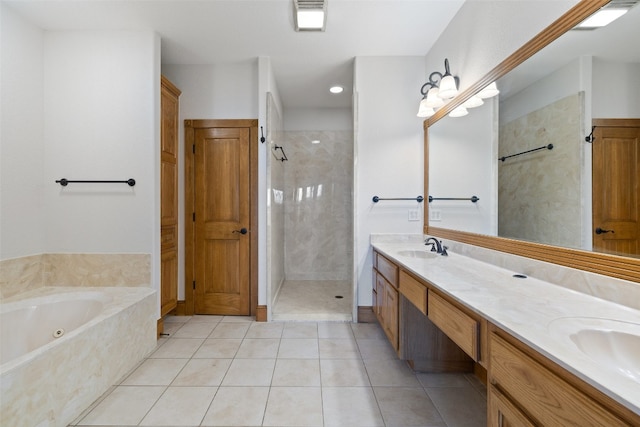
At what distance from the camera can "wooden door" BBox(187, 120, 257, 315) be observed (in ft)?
9.36

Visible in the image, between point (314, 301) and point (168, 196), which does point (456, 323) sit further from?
point (168, 196)

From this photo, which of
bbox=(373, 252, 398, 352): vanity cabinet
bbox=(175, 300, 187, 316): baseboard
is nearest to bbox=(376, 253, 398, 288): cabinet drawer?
bbox=(373, 252, 398, 352): vanity cabinet

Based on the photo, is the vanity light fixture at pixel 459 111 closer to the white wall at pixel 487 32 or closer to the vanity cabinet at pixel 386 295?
the white wall at pixel 487 32

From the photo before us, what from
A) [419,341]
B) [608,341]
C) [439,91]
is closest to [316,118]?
[439,91]

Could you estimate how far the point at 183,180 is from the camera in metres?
2.84

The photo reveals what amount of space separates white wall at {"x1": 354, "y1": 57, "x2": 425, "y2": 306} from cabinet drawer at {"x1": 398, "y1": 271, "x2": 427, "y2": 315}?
2.98ft

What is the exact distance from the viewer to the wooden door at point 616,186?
929 mm

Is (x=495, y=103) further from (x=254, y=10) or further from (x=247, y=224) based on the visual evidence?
(x=247, y=224)

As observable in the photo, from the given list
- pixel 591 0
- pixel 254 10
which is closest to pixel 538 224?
pixel 591 0

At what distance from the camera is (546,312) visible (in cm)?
90

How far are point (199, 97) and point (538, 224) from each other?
10.2 feet

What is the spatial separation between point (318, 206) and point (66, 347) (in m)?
3.21

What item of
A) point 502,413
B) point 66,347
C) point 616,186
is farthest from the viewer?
point 66,347

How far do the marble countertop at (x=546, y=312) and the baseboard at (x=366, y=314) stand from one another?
50.8 inches
